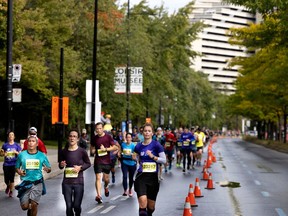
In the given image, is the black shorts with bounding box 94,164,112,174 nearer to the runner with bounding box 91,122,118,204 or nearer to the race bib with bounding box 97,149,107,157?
the runner with bounding box 91,122,118,204

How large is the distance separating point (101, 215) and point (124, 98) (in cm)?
3774

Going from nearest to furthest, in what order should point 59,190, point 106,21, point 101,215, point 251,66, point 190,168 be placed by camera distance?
point 101,215
point 59,190
point 190,168
point 106,21
point 251,66

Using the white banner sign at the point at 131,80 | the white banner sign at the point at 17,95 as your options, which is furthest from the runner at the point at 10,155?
the white banner sign at the point at 131,80

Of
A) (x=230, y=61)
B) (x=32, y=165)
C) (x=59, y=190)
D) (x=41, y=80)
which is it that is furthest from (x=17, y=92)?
(x=230, y=61)

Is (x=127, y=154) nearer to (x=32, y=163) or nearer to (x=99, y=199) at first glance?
(x=99, y=199)

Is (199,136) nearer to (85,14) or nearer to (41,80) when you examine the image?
(41,80)

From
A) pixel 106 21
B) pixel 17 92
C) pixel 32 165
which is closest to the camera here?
pixel 32 165

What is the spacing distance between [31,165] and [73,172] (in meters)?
0.69

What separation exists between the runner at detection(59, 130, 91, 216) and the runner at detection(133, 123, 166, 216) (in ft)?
3.03

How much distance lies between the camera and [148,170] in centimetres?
1110

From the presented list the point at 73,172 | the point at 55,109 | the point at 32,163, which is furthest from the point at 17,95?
the point at 73,172

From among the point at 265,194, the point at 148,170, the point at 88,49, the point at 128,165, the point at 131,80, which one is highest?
the point at 88,49

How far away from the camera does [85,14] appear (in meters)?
49.4

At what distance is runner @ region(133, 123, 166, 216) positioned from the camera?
11.0 meters
